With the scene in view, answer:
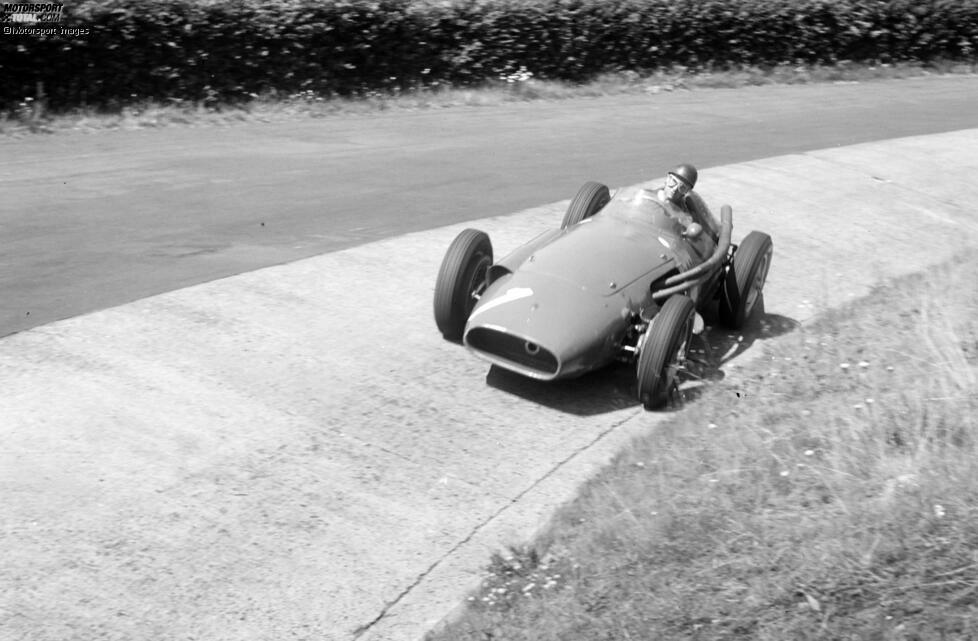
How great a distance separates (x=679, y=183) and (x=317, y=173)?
6.12 metres

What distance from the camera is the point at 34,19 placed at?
16.5m

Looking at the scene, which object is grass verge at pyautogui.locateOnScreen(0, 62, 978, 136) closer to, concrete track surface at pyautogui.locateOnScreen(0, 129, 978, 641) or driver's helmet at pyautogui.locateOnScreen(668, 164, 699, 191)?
concrete track surface at pyautogui.locateOnScreen(0, 129, 978, 641)

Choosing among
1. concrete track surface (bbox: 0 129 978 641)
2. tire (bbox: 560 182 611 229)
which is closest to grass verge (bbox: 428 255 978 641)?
concrete track surface (bbox: 0 129 978 641)

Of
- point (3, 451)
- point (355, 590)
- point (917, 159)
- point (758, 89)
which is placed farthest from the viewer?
point (758, 89)

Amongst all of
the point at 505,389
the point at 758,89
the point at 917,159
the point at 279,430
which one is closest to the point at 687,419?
the point at 505,389

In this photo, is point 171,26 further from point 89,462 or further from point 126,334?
point 89,462

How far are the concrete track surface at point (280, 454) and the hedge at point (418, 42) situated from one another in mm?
8452

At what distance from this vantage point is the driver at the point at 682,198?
903cm

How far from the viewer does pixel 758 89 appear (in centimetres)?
2220

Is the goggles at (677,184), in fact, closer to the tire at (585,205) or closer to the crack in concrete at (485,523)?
the tire at (585,205)

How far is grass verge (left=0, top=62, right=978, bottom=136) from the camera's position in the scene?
53.5ft

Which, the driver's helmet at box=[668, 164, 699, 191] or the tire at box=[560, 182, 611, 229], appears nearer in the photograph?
the driver's helmet at box=[668, 164, 699, 191]

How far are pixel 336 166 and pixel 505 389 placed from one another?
6.99 m

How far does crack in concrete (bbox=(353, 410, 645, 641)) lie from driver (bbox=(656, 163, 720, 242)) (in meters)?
1.92
